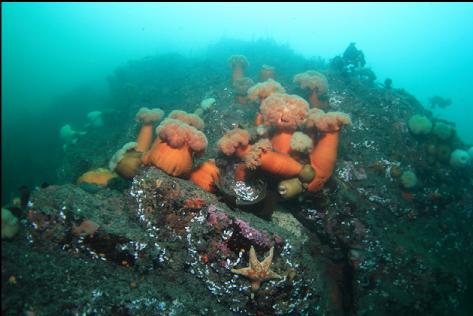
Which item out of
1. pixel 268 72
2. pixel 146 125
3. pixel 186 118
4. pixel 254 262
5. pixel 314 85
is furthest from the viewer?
pixel 268 72

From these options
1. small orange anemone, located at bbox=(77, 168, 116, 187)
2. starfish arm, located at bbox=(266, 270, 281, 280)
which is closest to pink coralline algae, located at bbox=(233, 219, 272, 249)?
starfish arm, located at bbox=(266, 270, 281, 280)

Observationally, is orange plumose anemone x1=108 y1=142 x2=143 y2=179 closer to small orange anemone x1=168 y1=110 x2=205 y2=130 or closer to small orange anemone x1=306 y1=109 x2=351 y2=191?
small orange anemone x1=168 y1=110 x2=205 y2=130

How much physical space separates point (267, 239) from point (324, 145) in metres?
2.38

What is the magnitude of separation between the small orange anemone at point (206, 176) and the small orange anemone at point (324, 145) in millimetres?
1888

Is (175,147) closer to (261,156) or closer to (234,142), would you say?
(234,142)

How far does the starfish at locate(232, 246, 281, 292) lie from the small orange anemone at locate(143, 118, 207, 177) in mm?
1914

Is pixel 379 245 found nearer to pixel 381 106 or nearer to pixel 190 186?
pixel 190 186

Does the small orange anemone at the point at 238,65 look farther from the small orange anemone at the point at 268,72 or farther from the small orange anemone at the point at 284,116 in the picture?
the small orange anemone at the point at 284,116

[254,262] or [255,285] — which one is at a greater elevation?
[254,262]

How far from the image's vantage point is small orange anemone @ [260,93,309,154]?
5.90 metres

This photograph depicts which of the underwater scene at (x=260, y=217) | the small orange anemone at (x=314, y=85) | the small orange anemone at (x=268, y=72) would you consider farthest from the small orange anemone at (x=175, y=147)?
the small orange anemone at (x=268, y=72)

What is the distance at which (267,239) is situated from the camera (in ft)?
15.3

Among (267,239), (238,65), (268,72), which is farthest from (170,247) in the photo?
(238,65)

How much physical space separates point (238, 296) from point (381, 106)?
7093mm
